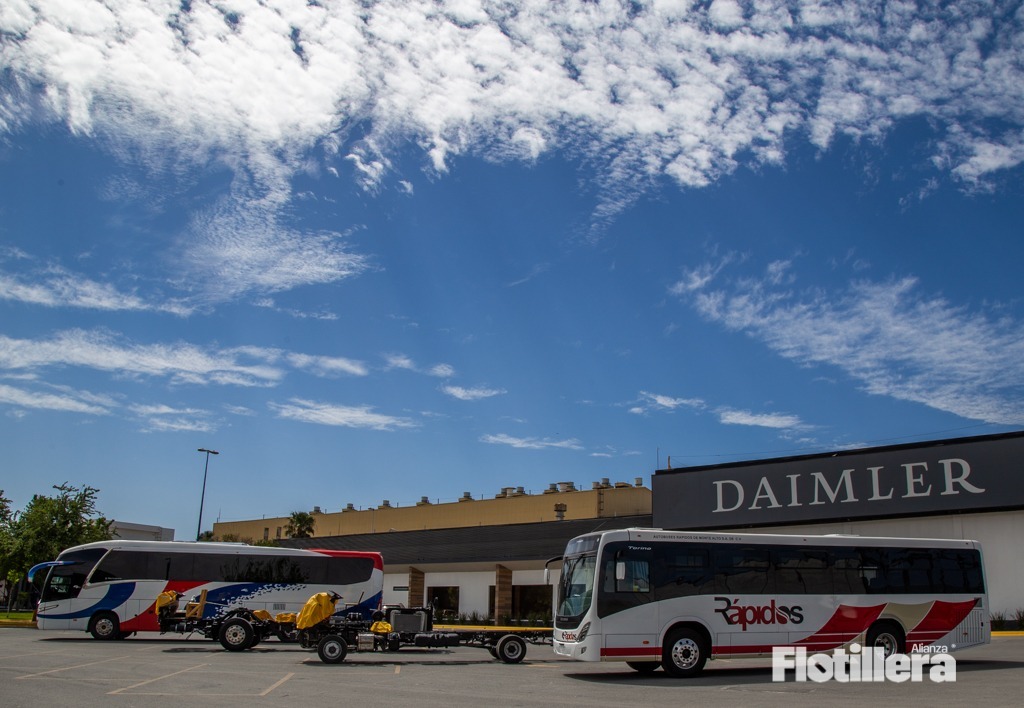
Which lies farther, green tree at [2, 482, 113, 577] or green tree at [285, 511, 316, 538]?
green tree at [285, 511, 316, 538]

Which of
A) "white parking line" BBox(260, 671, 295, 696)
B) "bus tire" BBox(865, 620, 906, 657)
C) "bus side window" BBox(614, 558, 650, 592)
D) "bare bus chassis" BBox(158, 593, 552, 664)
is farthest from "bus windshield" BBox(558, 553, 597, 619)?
"bus tire" BBox(865, 620, 906, 657)

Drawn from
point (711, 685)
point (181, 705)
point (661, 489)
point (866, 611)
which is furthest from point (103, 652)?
point (661, 489)

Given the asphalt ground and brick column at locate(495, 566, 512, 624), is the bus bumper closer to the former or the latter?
the asphalt ground

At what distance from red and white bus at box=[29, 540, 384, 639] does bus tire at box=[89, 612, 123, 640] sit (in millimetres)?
→ 30

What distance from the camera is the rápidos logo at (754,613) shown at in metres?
17.4

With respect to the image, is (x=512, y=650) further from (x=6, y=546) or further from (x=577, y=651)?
(x=6, y=546)

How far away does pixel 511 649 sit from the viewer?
20328mm

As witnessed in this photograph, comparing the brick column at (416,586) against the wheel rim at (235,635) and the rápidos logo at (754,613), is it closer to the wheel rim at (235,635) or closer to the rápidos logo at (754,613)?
the wheel rim at (235,635)

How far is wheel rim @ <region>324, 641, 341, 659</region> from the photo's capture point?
62.9 feet

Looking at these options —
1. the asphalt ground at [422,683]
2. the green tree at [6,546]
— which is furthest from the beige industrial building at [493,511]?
the asphalt ground at [422,683]

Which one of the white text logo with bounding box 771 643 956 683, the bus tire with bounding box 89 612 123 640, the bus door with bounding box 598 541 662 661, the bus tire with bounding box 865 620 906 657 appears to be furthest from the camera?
the bus tire with bounding box 89 612 123 640

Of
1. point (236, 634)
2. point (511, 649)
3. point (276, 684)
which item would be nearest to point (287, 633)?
point (236, 634)

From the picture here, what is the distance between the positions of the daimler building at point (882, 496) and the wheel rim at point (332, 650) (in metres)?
20.7

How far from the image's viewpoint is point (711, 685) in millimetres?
15461
